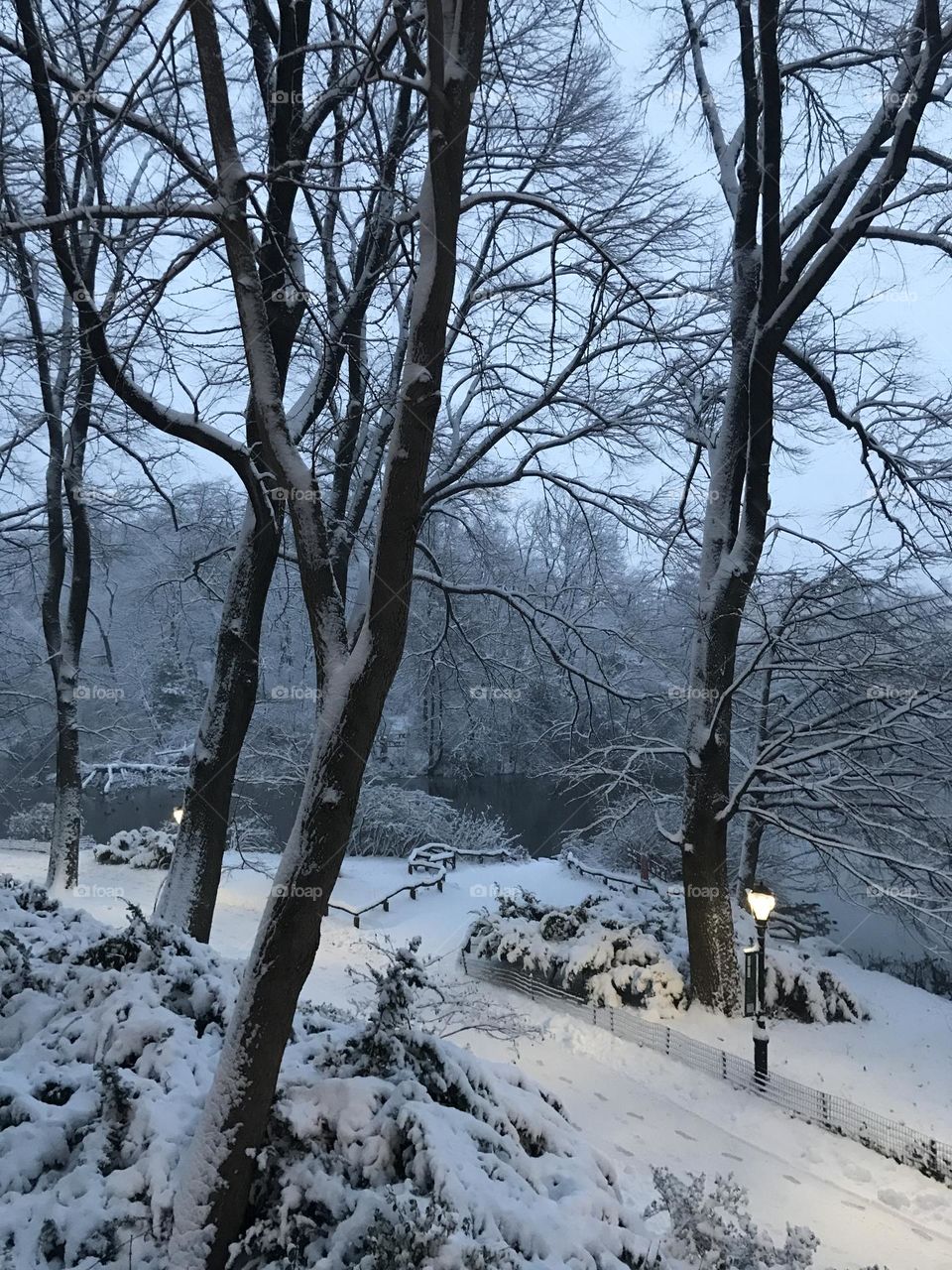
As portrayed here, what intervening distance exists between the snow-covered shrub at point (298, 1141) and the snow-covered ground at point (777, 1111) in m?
0.97

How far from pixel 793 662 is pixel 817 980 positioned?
12.5ft

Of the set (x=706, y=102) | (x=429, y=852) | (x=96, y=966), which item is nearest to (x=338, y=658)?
(x=96, y=966)

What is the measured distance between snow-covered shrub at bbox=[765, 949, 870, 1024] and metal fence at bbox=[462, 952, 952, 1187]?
5.11ft

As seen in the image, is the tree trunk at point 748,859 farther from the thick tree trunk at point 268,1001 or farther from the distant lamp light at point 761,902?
the thick tree trunk at point 268,1001

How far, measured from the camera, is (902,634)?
9.72 meters

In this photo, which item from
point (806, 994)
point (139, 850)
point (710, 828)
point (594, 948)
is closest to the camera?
point (710, 828)

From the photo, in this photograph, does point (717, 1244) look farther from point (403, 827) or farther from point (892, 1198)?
point (403, 827)

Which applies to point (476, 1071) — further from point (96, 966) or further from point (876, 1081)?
point (876, 1081)

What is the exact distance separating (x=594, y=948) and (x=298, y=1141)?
6772 millimetres

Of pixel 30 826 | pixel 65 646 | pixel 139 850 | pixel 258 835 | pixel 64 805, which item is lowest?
pixel 30 826

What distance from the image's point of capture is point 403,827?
20.3 metres

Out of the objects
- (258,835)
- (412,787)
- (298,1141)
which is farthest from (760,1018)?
(412,787)

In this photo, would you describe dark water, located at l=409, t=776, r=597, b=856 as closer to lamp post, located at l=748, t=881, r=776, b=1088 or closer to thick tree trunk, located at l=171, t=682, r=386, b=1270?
lamp post, located at l=748, t=881, r=776, b=1088

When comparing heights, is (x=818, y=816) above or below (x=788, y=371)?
below
